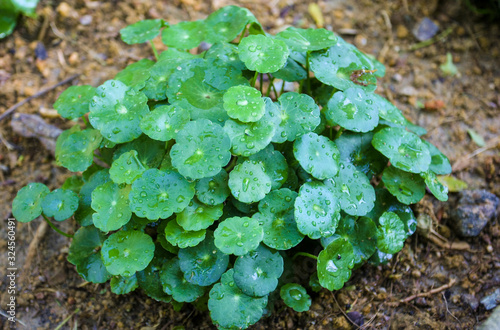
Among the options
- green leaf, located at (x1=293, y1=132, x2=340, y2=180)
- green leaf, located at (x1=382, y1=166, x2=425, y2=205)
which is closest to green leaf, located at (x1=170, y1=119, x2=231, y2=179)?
green leaf, located at (x1=293, y1=132, x2=340, y2=180)

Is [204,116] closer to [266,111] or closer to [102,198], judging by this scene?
[266,111]

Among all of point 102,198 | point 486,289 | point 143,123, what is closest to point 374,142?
point 486,289

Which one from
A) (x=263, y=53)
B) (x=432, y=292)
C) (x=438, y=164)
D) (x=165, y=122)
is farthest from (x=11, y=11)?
(x=432, y=292)

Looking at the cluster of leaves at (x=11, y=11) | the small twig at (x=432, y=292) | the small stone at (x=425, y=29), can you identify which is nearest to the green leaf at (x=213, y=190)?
the small twig at (x=432, y=292)

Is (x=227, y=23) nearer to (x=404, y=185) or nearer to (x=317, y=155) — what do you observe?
(x=317, y=155)

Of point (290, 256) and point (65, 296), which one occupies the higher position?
point (290, 256)

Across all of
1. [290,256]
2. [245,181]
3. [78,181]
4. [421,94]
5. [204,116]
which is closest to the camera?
[245,181]
